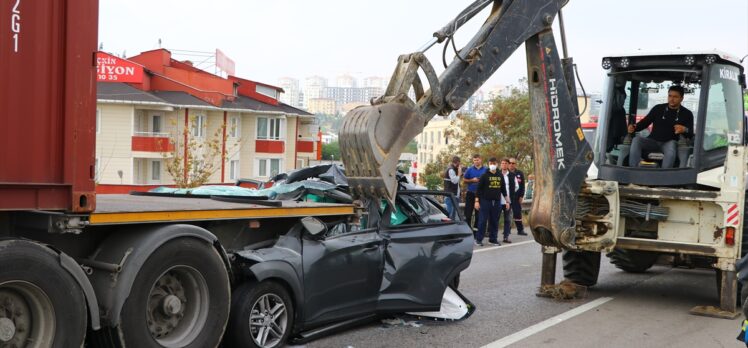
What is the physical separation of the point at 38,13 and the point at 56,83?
0.48 metres

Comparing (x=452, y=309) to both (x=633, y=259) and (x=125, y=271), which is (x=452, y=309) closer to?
(x=125, y=271)

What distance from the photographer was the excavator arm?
755cm

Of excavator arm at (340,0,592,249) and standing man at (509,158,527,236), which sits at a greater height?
excavator arm at (340,0,592,249)

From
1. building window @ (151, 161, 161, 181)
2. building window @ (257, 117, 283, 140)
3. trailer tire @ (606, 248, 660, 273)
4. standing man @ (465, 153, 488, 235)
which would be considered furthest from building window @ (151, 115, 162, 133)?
trailer tire @ (606, 248, 660, 273)

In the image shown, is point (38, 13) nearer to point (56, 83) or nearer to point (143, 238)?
point (56, 83)

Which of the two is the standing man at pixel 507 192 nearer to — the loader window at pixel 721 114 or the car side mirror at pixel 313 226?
the loader window at pixel 721 114

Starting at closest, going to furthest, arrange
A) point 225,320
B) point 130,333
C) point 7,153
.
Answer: point 7,153, point 130,333, point 225,320

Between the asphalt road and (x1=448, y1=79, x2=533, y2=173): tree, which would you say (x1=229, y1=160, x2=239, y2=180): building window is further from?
the asphalt road

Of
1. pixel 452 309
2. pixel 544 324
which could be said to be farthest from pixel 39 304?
pixel 544 324

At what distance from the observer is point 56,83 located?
5.48 metres

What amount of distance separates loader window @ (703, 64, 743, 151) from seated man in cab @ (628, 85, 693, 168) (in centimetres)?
33

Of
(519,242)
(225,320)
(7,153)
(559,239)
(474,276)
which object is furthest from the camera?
(519,242)

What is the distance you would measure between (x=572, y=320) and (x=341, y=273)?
305 cm

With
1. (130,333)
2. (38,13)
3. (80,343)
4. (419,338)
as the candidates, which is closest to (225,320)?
Result: (130,333)
